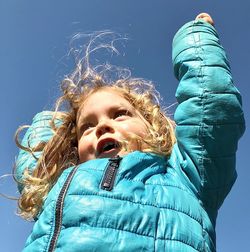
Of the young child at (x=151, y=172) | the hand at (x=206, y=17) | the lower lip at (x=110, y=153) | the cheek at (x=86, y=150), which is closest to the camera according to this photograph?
the young child at (x=151, y=172)

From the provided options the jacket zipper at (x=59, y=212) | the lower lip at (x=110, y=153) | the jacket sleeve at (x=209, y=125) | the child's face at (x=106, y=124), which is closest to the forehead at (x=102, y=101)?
the child's face at (x=106, y=124)

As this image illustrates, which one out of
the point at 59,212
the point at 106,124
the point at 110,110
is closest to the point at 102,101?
the point at 110,110

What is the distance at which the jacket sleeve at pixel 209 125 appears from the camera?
1810mm

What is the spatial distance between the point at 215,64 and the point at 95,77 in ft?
3.84

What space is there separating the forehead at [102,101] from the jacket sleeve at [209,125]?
520mm

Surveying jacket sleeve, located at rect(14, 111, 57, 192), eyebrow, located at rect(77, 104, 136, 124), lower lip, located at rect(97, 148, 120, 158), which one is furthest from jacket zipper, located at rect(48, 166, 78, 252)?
jacket sleeve, located at rect(14, 111, 57, 192)

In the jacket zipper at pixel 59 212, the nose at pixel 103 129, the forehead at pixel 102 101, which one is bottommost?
the jacket zipper at pixel 59 212

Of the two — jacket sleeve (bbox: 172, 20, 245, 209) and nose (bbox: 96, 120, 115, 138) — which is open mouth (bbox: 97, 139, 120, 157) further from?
jacket sleeve (bbox: 172, 20, 245, 209)

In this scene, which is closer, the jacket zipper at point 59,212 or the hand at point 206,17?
the jacket zipper at point 59,212

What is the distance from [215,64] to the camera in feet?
6.50

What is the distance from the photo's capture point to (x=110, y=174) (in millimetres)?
1771

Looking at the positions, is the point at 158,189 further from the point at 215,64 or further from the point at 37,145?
the point at 37,145

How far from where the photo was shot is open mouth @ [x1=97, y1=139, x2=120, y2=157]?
2137 millimetres

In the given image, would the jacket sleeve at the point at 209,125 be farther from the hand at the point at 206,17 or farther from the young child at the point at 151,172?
the hand at the point at 206,17
